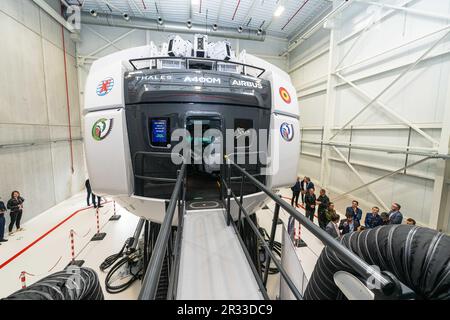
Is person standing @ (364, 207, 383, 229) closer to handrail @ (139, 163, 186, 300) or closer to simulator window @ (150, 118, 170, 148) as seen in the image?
simulator window @ (150, 118, 170, 148)

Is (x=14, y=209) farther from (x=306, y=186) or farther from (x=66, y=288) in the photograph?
(x=306, y=186)

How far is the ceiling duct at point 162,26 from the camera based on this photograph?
400 inches

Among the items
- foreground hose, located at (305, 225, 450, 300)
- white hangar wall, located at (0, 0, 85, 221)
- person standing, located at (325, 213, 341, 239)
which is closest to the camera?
foreground hose, located at (305, 225, 450, 300)

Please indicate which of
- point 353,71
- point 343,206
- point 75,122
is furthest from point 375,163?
point 75,122

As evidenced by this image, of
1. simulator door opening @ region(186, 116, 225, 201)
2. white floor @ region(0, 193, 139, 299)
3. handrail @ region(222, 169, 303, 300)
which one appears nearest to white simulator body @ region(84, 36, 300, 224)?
handrail @ region(222, 169, 303, 300)

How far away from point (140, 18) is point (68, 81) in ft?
15.6

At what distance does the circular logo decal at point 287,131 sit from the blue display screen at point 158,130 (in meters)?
1.67

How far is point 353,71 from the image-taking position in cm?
827

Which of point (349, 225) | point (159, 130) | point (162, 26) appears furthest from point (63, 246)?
point (162, 26)

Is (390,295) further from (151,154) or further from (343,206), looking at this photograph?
(343,206)

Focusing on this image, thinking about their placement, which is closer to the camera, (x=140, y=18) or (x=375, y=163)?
(x=375, y=163)

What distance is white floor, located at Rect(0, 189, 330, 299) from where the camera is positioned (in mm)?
4521

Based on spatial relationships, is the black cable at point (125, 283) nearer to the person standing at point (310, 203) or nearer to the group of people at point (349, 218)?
the group of people at point (349, 218)

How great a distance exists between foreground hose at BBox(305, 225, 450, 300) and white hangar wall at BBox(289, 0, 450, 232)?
593 centimetres
